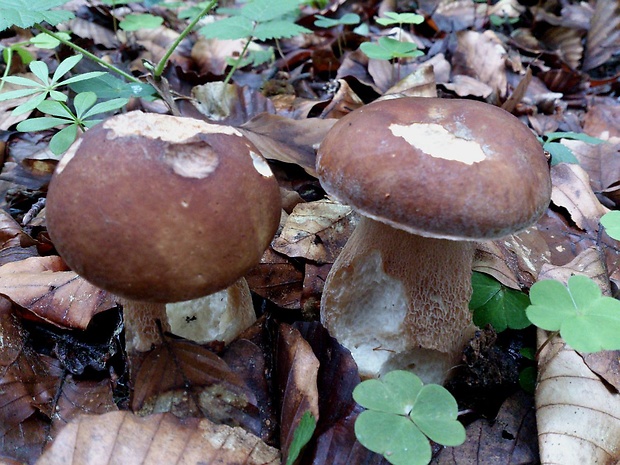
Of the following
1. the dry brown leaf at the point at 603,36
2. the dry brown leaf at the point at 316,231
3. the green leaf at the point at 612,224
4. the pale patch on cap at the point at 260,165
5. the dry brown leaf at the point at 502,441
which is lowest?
the dry brown leaf at the point at 603,36

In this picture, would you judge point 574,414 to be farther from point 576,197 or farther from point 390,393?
point 576,197

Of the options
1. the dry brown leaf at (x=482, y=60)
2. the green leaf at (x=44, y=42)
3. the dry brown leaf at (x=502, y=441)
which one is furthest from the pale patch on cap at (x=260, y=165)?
the dry brown leaf at (x=482, y=60)

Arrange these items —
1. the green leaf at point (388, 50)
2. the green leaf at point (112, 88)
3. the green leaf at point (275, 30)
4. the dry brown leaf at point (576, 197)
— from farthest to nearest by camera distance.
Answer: the green leaf at point (388, 50) → the green leaf at point (275, 30) → the green leaf at point (112, 88) → the dry brown leaf at point (576, 197)

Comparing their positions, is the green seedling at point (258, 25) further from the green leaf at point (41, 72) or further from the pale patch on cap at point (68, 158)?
the pale patch on cap at point (68, 158)

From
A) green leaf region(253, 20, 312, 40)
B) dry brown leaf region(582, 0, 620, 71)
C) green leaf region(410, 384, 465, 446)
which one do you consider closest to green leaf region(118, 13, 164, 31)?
green leaf region(253, 20, 312, 40)

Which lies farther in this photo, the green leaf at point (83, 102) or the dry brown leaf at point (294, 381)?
the green leaf at point (83, 102)

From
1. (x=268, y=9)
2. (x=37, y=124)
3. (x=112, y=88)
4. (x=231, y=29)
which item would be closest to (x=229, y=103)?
(x=231, y=29)

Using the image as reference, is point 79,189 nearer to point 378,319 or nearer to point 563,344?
point 378,319
